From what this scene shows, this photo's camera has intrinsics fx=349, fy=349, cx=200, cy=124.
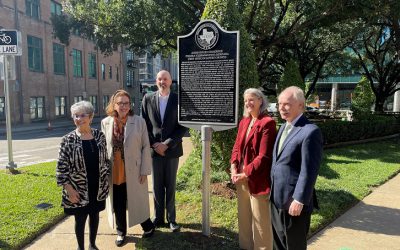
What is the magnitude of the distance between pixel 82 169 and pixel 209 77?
5.95ft

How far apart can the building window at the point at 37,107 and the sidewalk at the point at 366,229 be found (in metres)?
27.6

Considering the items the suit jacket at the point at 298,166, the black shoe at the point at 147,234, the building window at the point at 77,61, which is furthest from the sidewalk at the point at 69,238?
the building window at the point at 77,61

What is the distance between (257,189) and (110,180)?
5.89 feet

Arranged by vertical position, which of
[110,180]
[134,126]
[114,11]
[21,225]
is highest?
[114,11]

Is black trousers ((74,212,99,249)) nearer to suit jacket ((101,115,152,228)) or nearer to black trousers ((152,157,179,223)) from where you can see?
suit jacket ((101,115,152,228))

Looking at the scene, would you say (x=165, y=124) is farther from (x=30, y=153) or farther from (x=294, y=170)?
(x=30, y=153)

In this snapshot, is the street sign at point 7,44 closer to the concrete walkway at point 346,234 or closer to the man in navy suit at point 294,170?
the concrete walkway at point 346,234

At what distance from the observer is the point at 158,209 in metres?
4.83

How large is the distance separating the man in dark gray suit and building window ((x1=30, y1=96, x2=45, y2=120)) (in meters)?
26.7

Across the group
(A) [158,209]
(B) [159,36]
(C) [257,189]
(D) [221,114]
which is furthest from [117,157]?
(B) [159,36]

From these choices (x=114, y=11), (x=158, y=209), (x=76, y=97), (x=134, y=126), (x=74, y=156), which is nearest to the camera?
(x=74, y=156)

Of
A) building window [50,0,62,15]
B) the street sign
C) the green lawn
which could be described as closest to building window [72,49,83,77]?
building window [50,0,62,15]

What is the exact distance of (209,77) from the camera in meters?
4.27

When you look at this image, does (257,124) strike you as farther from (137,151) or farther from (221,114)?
(137,151)
